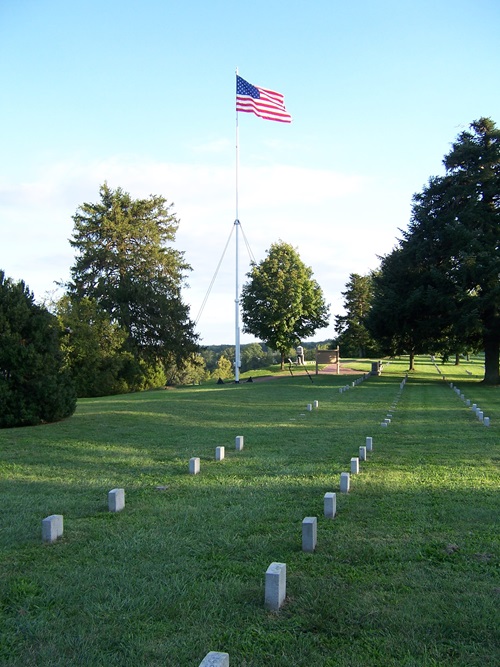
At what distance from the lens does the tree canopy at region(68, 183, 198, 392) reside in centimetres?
4425

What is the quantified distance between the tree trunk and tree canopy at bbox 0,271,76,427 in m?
25.3

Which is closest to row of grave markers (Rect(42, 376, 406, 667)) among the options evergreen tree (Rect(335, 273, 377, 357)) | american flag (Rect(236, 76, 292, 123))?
american flag (Rect(236, 76, 292, 123))

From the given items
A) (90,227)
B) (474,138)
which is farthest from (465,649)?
(90,227)

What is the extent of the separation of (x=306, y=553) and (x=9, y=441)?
334 inches

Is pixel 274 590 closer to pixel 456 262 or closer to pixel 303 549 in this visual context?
pixel 303 549

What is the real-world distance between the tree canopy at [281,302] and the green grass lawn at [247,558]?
37.8m

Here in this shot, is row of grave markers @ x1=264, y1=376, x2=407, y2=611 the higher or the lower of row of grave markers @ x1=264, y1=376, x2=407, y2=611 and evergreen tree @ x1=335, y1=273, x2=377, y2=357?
the lower

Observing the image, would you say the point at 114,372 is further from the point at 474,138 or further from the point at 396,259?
the point at 474,138

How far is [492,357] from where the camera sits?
33.2 meters

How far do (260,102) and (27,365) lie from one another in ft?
71.1

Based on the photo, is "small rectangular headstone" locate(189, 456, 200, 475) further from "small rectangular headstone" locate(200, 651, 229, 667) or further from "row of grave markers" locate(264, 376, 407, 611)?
"small rectangular headstone" locate(200, 651, 229, 667)

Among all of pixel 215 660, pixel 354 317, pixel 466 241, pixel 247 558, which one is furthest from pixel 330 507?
pixel 354 317

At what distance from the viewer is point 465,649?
3.61 m

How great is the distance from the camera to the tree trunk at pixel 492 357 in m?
32.3
